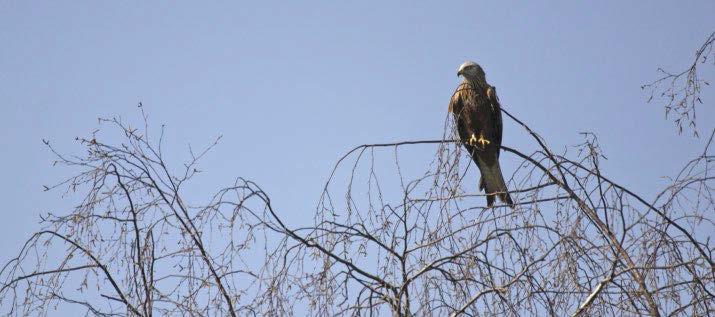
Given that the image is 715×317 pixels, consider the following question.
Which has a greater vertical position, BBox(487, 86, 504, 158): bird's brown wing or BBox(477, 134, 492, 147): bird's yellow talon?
BBox(487, 86, 504, 158): bird's brown wing

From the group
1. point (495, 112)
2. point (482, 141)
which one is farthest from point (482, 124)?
point (482, 141)

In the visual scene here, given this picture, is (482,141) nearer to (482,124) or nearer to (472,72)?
(482,124)

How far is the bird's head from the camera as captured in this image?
6.45 metres

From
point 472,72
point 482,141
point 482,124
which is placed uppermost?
point 472,72

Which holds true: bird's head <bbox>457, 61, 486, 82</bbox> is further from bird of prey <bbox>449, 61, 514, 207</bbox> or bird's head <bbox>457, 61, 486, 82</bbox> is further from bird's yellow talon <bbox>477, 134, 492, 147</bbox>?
bird's yellow talon <bbox>477, 134, 492, 147</bbox>

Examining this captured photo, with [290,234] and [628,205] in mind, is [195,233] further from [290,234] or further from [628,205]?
[628,205]

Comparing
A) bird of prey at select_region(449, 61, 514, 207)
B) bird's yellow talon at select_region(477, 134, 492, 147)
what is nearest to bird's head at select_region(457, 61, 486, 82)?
bird of prey at select_region(449, 61, 514, 207)

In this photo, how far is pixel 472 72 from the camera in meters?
6.49

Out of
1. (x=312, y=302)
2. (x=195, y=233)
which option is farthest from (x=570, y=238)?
(x=195, y=233)

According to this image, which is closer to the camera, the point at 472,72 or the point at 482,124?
the point at 482,124

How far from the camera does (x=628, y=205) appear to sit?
119 inches

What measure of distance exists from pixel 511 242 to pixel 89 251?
1410mm

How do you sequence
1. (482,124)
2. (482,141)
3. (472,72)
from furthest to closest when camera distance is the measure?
(472,72)
(482,124)
(482,141)

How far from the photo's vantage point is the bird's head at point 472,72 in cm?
645
